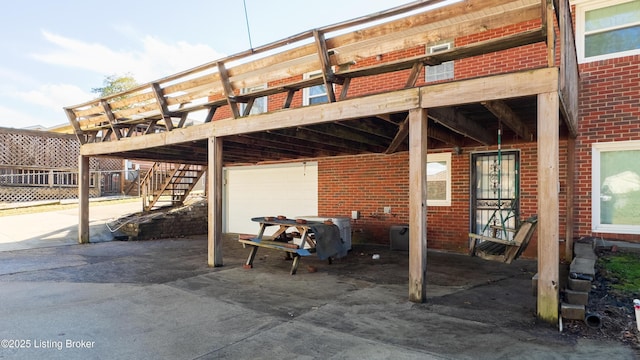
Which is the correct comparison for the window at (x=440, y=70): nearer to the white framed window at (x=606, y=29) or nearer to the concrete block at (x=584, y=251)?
the white framed window at (x=606, y=29)

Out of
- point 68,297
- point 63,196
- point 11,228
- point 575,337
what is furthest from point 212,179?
point 63,196

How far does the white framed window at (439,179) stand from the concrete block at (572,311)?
4.90m

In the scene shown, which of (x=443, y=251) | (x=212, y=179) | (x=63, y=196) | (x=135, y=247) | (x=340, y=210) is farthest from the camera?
(x=63, y=196)

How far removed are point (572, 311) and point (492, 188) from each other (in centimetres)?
479

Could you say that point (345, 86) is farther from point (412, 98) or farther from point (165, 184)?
point (165, 184)

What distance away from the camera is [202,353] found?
10.5ft

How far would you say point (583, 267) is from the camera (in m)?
4.59

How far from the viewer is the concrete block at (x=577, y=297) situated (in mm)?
3791

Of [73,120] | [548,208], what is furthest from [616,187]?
[73,120]

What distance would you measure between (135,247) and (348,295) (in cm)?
655

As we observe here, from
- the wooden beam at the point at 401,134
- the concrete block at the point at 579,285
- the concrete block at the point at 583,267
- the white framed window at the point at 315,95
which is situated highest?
the white framed window at the point at 315,95

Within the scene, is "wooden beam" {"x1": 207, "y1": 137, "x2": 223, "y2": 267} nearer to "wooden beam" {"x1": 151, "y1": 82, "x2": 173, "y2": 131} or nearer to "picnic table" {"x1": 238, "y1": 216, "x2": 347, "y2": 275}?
"picnic table" {"x1": 238, "y1": 216, "x2": 347, "y2": 275}

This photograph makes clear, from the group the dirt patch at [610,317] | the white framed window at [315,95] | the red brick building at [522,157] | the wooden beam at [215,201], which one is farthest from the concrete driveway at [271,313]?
the white framed window at [315,95]

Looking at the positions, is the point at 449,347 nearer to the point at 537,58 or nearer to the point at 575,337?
the point at 575,337
